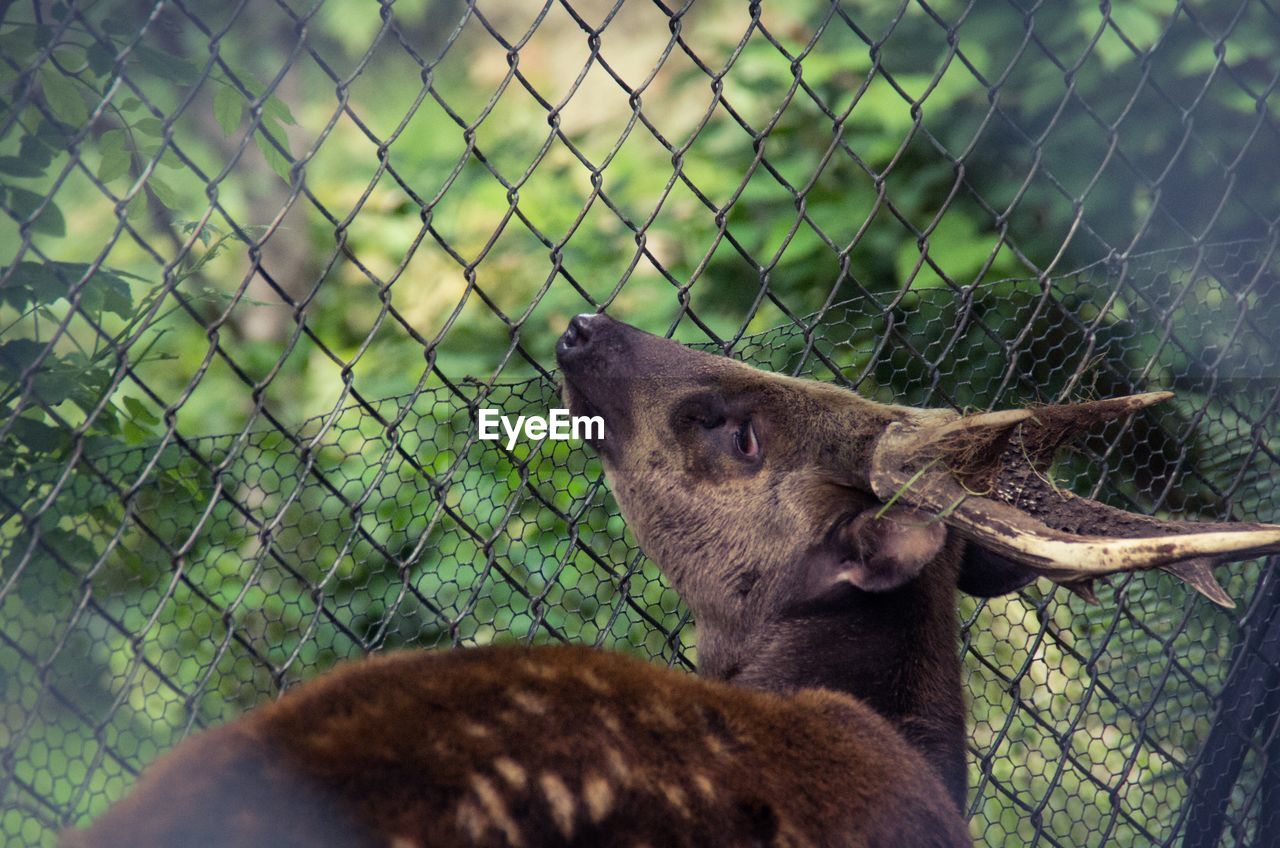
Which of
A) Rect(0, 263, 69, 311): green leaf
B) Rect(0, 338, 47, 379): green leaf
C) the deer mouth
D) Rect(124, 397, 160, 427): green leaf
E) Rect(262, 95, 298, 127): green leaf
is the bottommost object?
Rect(0, 338, 47, 379): green leaf

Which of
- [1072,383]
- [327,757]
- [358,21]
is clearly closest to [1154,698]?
[1072,383]

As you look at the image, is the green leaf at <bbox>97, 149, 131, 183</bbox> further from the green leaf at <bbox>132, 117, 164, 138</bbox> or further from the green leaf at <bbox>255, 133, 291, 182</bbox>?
the green leaf at <bbox>255, 133, 291, 182</bbox>

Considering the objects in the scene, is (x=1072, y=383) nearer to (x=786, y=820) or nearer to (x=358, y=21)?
(x=786, y=820)

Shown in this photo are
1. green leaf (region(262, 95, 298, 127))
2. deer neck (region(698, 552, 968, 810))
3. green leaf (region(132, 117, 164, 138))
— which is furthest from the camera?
deer neck (region(698, 552, 968, 810))

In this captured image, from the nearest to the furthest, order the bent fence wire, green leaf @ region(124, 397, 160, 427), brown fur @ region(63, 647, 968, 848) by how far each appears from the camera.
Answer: brown fur @ region(63, 647, 968, 848) < the bent fence wire < green leaf @ region(124, 397, 160, 427)

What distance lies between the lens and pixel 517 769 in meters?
1.67

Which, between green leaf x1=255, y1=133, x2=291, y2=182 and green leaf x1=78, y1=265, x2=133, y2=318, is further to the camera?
green leaf x1=255, y1=133, x2=291, y2=182

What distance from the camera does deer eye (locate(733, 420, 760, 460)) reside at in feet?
9.26

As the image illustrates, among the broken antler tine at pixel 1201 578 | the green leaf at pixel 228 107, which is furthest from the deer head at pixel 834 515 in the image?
the green leaf at pixel 228 107

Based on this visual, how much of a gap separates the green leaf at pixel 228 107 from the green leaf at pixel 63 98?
25cm

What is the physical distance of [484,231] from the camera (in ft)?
20.6

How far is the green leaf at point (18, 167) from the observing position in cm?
210

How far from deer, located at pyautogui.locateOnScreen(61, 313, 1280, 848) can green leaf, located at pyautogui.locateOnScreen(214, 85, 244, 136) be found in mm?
825

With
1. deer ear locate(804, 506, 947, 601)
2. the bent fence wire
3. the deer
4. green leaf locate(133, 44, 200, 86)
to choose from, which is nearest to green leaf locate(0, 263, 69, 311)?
the bent fence wire
